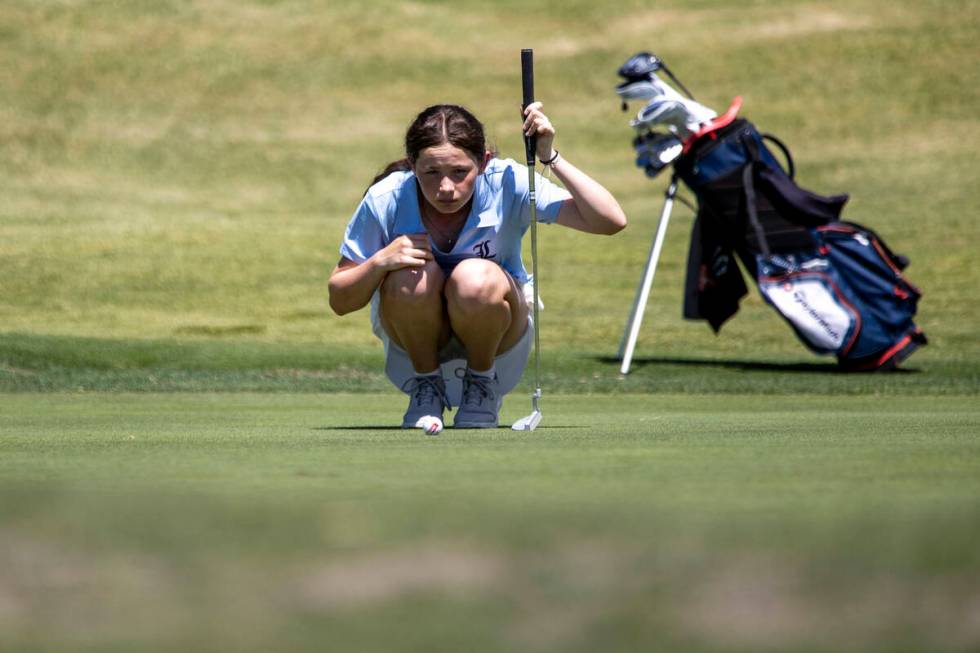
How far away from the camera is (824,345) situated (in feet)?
31.1

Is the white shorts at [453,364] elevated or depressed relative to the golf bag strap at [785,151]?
depressed

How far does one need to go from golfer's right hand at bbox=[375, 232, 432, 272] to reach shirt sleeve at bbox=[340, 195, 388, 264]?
164 mm

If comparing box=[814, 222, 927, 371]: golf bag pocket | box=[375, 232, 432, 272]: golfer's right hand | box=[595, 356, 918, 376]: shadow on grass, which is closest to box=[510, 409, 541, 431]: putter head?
box=[375, 232, 432, 272]: golfer's right hand

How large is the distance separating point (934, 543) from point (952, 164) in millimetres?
19194

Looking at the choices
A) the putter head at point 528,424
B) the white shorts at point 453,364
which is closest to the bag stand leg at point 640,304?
the white shorts at point 453,364

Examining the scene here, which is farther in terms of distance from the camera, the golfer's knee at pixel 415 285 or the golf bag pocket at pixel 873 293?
the golf bag pocket at pixel 873 293

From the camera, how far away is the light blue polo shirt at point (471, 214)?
A: 4.81m

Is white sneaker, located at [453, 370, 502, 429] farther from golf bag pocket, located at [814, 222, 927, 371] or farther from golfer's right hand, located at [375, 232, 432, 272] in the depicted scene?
golf bag pocket, located at [814, 222, 927, 371]

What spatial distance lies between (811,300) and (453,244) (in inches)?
197

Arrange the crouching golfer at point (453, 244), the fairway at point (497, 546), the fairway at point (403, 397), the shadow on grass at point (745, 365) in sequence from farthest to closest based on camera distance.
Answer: the shadow on grass at point (745, 365) → the crouching golfer at point (453, 244) → the fairway at point (403, 397) → the fairway at point (497, 546)

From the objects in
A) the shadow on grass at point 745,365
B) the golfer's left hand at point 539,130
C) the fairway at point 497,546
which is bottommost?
the shadow on grass at point 745,365

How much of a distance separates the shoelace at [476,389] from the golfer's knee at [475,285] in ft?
0.98

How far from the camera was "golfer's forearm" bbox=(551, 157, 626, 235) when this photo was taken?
473 centimetres

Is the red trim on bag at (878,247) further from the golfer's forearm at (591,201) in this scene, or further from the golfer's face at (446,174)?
the golfer's face at (446,174)
